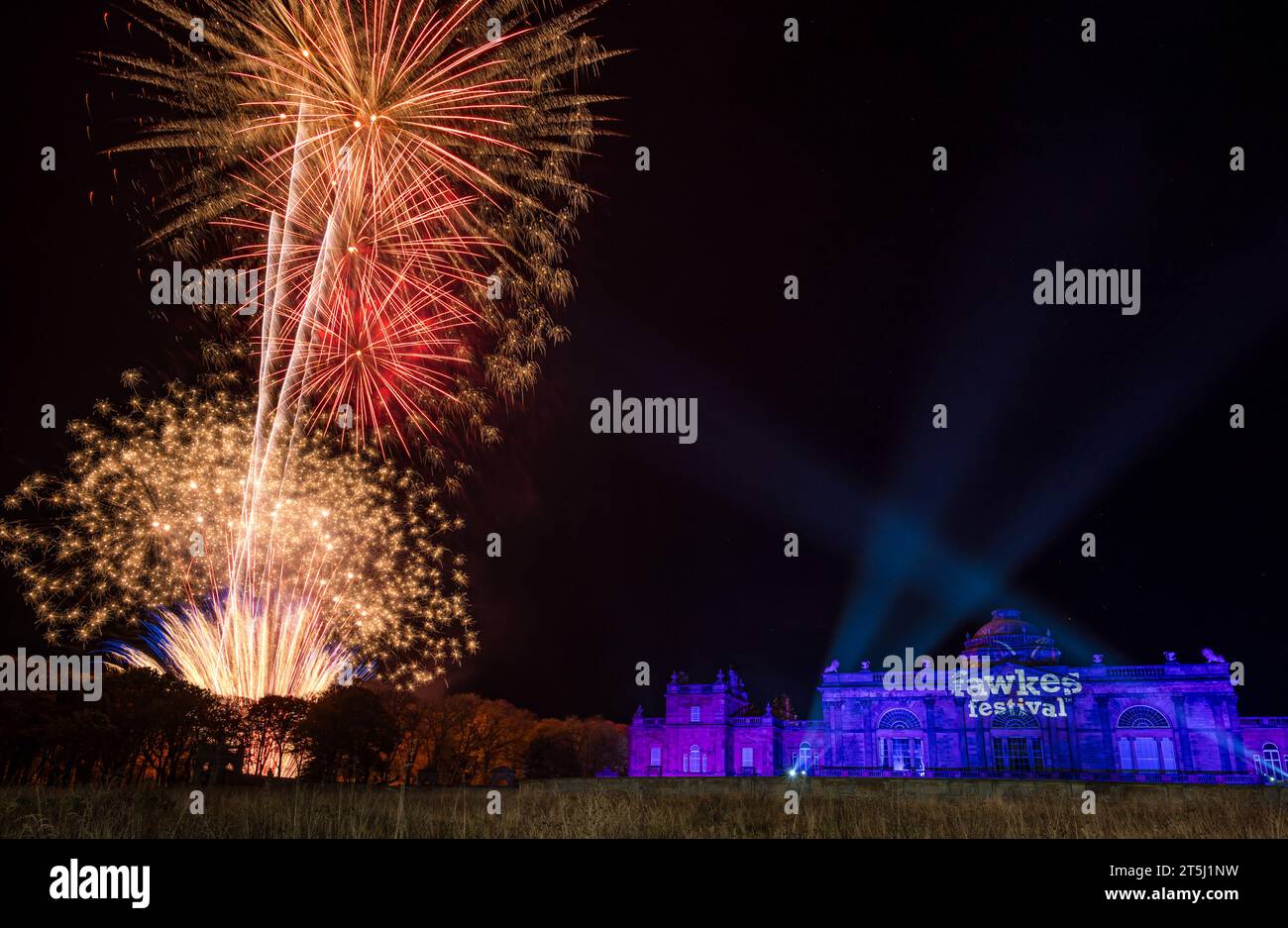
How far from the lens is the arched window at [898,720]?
186 feet

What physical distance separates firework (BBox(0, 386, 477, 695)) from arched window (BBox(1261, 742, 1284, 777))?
161ft

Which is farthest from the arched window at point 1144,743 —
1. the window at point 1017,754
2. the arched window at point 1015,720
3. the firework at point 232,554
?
the firework at point 232,554

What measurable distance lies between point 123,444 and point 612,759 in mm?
62966

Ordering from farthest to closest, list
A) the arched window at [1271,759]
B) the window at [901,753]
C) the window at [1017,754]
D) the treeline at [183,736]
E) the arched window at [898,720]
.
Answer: the arched window at [898,720]
the window at [901,753]
the window at [1017,754]
the arched window at [1271,759]
the treeline at [183,736]

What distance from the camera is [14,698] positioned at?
19891mm

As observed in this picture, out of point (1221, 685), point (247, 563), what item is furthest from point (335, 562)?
point (1221, 685)

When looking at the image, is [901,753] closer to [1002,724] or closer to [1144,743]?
[1002,724]

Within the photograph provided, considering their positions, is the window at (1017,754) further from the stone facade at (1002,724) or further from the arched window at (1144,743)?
the arched window at (1144,743)

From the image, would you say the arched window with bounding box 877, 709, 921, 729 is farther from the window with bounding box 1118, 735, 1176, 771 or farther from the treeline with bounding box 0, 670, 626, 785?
the treeline with bounding box 0, 670, 626, 785

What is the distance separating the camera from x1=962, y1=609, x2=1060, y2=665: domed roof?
56.1 meters

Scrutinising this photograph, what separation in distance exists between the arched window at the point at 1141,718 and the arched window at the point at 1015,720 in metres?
4.97

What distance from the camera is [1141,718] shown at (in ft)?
171

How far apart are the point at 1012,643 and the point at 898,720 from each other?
35.1 ft
